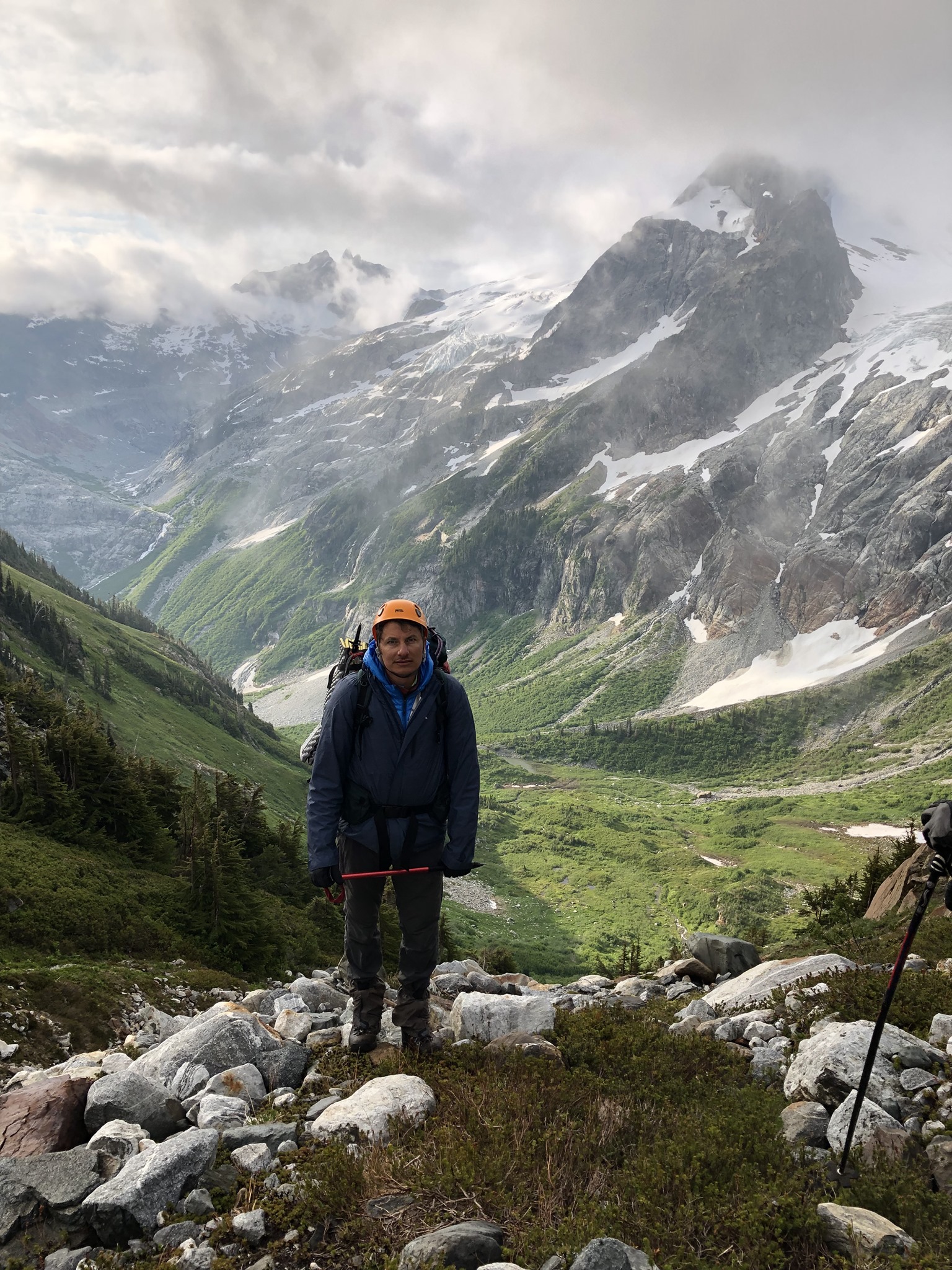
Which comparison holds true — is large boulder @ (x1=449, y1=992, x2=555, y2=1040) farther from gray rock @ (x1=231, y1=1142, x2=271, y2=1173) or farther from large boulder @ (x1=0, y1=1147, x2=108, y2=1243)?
large boulder @ (x1=0, y1=1147, x2=108, y2=1243)

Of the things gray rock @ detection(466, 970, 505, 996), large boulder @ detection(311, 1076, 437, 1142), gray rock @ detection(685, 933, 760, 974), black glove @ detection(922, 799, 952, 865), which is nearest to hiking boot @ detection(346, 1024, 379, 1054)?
large boulder @ detection(311, 1076, 437, 1142)

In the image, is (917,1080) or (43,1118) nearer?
(43,1118)

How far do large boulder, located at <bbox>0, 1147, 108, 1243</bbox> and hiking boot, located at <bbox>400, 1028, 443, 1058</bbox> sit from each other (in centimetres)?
334

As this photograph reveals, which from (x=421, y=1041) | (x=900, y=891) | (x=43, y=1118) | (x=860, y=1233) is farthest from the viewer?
(x=900, y=891)

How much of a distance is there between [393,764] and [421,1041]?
140 inches

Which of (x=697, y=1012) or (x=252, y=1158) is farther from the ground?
(x=252, y=1158)

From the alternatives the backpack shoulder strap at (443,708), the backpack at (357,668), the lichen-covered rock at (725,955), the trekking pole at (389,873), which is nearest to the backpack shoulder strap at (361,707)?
the backpack at (357,668)

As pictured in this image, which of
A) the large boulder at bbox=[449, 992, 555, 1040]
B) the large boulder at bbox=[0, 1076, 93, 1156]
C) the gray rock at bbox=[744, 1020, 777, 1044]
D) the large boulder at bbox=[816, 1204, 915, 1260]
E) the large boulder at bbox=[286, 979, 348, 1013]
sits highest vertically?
the large boulder at bbox=[816, 1204, 915, 1260]

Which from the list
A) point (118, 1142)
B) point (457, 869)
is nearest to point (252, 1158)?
point (118, 1142)

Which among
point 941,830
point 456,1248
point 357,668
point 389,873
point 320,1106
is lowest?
point 320,1106

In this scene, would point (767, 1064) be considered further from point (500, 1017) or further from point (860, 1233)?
point (860, 1233)

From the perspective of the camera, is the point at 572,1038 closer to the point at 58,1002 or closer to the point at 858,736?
the point at 58,1002

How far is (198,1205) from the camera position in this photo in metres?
5.61

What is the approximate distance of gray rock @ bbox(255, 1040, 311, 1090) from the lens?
8.31 meters
